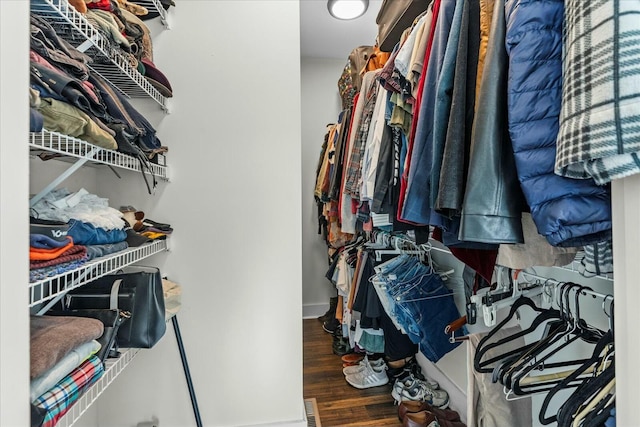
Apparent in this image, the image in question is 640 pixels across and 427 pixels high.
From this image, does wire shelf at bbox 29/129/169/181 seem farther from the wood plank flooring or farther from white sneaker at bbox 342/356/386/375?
white sneaker at bbox 342/356/386/375

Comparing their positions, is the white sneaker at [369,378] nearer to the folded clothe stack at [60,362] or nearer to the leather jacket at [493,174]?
the folded clothe stack at [60,362]

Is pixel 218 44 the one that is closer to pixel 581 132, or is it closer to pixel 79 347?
pixel 79 347

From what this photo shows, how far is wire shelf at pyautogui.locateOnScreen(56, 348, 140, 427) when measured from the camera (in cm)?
83

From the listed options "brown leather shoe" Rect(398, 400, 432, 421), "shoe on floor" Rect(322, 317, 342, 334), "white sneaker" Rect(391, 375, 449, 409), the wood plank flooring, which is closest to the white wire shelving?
the wood plank flooring

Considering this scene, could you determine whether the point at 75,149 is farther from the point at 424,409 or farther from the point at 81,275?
the point at 424,409

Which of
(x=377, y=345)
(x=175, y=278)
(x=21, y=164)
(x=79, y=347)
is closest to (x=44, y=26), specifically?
(x=21, y=164)

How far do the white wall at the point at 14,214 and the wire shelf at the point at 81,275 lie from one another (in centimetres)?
8

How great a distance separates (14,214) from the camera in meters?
0.56

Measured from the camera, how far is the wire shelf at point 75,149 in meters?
0.71

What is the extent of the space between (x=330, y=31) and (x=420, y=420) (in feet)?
9.56

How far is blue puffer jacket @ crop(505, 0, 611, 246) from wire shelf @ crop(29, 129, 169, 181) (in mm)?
931

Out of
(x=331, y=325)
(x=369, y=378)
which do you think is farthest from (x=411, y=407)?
(x=331, y=325)

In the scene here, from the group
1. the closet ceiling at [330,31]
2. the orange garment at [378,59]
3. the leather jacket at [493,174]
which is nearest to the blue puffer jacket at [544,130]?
the leather jacket at [493,174]

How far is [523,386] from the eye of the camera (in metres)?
0.83
